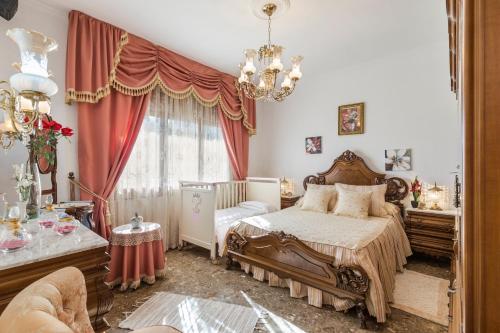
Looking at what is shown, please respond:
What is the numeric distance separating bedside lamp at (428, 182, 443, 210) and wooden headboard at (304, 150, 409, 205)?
0.30 metres

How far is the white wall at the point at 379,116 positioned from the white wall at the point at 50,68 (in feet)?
10.2

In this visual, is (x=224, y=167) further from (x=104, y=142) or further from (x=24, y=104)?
(x=24, y=104)

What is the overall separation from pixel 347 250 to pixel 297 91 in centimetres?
333

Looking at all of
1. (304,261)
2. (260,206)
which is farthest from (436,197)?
(260,206)

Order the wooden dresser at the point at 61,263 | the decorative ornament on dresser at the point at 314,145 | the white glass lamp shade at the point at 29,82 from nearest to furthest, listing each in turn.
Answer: the wooden dresser at the point at 61,263 → the white glass lamp shade at the point at 29,82 → the decorative ornament on dresser at the point at 314,145

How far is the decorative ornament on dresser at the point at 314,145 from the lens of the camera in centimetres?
424

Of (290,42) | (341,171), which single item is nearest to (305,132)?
(341,171)

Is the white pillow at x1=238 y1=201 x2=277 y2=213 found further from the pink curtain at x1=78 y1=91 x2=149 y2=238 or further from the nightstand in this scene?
the pink curtain at x1=78 y1=91 x2=149 y2=238

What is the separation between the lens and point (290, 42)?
10.1ft

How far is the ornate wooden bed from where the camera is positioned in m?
1.94

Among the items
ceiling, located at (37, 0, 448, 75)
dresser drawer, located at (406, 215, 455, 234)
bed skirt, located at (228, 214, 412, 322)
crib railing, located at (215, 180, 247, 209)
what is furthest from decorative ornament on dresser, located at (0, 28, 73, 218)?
dresser drawer, located at (406, 215, 455, 234)

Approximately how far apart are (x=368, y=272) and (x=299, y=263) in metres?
0.62

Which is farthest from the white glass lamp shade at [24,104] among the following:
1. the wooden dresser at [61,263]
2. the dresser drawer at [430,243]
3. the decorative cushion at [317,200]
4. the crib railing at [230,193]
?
the dresser drawer at [430,243]

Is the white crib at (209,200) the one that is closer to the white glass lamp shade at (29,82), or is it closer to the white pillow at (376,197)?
the white pillow at (376,197)
